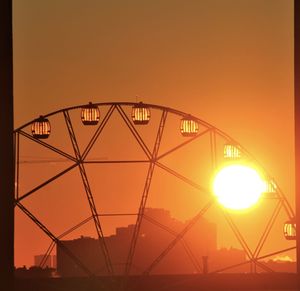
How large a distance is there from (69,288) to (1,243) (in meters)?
76.1

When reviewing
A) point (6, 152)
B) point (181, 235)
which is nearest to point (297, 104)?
point (6, 152)

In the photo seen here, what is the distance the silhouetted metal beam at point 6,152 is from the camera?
10.9 m

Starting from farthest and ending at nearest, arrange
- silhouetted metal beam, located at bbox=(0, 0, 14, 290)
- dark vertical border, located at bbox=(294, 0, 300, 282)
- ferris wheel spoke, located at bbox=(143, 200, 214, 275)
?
ferris wheel spoke, located at bbox=(143, 200, 214, 275), dark vertical border, located at bbox=(294, 0, 300, 282), silhouetted metal beam, located at bbox=(0, 0, 14, 290)

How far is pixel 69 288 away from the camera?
284 ft

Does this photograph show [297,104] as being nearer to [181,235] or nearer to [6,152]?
[6,152]

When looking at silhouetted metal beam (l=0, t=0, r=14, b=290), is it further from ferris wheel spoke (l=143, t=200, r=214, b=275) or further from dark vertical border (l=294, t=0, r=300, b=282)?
ferris wheel spoke (l=143, t=200, r=214, b=275)

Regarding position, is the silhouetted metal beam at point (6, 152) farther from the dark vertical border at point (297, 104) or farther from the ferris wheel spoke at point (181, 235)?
the ferris wheel spoke at point (181, 235)

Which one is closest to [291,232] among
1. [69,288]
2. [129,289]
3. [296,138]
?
[129,289]

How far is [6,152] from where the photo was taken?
1102cm

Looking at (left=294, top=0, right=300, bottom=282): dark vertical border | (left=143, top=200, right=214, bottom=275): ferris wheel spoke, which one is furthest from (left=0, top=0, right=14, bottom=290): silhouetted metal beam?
(left=143, top=200, right=214, bottom=275): ferris wheel spoke

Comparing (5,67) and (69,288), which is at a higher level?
(5,67)

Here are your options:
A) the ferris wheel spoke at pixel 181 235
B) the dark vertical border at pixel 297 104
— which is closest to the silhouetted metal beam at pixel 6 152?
the dark vertical border at pixel 297 104

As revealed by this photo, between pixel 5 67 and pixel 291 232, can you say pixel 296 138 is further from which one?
pixel 291 232

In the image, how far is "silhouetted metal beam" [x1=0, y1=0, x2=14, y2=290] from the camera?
1088 centimetres
